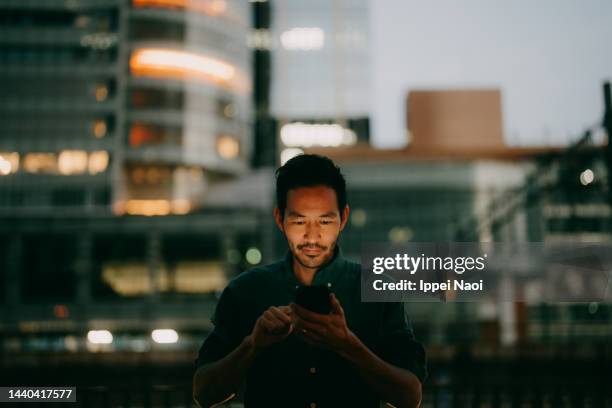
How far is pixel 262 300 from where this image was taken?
210 cm

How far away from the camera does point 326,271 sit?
2.09 metres

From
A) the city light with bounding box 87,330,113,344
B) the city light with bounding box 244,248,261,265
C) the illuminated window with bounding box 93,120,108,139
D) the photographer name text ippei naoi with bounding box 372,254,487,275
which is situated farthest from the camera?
the illuminated window with bounding box 93,120,108,139

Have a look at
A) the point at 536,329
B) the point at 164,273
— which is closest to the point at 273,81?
the point at 164,273

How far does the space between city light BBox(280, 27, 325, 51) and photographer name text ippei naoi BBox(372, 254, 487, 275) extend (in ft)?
251

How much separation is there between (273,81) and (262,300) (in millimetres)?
76882

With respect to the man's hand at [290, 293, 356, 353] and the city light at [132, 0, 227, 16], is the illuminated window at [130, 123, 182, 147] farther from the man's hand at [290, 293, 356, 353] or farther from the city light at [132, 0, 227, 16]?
the man's hand at [290, 293, 356, 353]

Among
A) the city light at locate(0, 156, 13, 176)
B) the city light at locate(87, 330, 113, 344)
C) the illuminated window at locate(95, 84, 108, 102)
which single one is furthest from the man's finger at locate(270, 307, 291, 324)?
the city light at locate(0, 156, 13, 176)

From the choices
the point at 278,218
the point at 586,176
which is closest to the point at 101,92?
the point at 586,176

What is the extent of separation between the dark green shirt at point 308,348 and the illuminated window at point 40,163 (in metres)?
56.4

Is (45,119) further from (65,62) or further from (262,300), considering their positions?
(262,300)

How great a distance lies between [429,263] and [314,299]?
1.41 m

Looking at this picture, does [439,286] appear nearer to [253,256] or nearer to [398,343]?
[398,343]

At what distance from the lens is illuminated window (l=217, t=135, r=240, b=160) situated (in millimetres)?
63312

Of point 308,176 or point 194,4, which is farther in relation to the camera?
point 194,4
